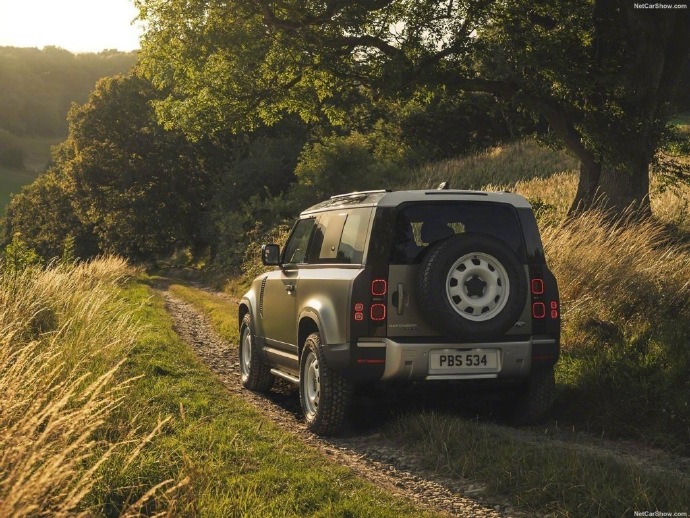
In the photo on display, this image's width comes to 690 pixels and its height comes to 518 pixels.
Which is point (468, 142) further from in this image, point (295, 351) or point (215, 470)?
point (215, 470)

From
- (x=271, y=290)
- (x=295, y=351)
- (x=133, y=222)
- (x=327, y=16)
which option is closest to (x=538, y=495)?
(x=295, y=351)

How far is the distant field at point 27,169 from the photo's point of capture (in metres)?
97.7

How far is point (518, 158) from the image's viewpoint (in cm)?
3231

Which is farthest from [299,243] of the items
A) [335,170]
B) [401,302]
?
[335,170]

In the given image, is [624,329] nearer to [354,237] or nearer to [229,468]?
[354,237]

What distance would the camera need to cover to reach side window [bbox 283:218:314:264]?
9312 millimetres

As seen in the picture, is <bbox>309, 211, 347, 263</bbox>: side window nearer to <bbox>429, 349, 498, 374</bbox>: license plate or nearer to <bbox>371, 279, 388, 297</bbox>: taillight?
<bbox>371, 279, 388, 297</bbox>: taillight

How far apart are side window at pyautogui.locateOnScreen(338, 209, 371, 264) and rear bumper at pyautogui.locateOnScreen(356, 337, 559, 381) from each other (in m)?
0.83

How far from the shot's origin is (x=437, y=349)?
7.44 m

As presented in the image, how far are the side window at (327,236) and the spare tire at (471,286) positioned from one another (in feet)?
4.21

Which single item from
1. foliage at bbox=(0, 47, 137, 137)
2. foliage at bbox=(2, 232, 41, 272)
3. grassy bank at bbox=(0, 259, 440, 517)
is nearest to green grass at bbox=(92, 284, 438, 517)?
grassy bank at bbox=(0, 259, 440, 517)

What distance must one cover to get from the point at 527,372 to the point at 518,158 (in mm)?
25572

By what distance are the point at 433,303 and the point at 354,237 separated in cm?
111

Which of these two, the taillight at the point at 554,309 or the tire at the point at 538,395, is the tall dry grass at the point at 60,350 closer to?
the tire at the point at 538,395
